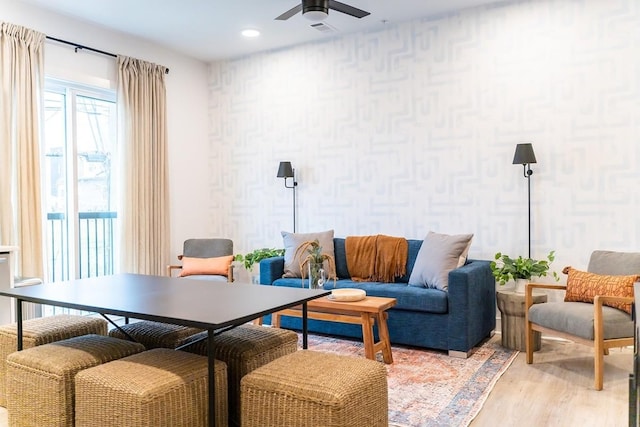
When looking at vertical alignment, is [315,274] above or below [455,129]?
below

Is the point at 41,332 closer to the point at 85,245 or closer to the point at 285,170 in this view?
the point at 85,245

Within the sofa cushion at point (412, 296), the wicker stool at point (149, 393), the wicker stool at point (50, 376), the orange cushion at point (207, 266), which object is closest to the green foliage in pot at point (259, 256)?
the orange cushion at point (207, 266)

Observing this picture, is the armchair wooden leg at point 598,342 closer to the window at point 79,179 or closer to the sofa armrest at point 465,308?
the sofa armrest at point 465,308

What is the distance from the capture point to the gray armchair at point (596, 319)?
2979 millimetres

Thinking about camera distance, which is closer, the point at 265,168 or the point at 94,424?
the point at 94,424

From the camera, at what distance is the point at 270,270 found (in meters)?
4.60

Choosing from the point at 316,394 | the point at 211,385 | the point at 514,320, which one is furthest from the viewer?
the point at 514,320

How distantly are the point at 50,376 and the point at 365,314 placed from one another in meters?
1.96

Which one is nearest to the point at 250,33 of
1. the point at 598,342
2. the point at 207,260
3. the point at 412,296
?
the point at 207,260

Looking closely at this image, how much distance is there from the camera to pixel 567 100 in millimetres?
4055

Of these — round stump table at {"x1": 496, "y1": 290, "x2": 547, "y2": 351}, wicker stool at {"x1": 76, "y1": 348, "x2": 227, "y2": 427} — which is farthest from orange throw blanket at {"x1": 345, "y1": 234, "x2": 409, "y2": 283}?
wicker stool at {"x1": 76, "y1": 348, "x2": 227, "y2": 427}

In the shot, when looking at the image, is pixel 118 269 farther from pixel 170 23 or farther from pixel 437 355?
pixel 437 355

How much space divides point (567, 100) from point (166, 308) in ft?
11.8

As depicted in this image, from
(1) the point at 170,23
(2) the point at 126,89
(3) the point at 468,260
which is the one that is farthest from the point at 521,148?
(2) the point at 126,89
